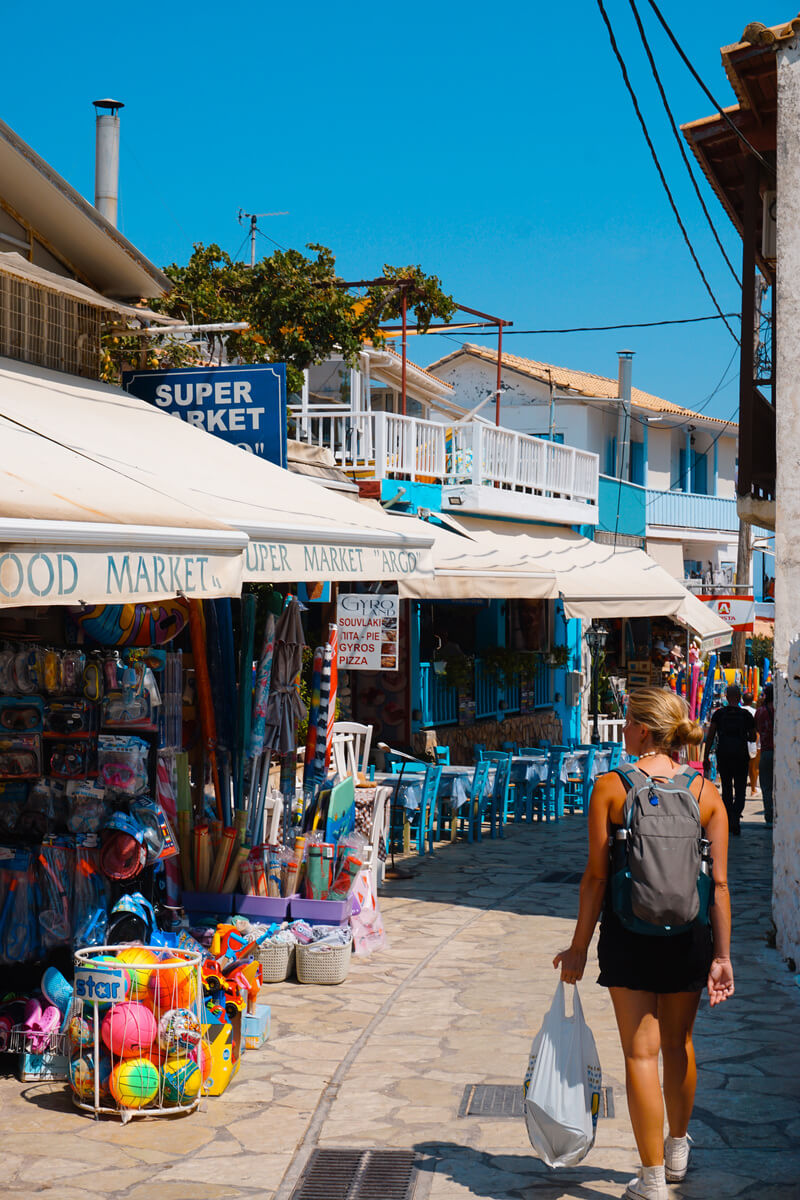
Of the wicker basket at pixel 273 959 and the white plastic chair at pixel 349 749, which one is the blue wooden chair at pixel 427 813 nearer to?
the white plastic chair at pixel 349 749

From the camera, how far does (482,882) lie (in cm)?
1130

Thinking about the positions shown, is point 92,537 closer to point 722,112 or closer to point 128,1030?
point 128,1030

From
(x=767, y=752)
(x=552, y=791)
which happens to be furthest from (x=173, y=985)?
(x=552, y=791)

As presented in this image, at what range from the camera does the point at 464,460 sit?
19.2 meters

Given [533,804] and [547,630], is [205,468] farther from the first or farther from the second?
[547,630]

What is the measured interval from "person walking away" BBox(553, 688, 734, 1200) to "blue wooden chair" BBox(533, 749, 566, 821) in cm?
1065

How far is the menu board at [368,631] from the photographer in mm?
9961

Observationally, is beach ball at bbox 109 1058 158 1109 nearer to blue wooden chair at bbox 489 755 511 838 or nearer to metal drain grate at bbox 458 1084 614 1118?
metal drain grate at bbox 458 1084 614 1118

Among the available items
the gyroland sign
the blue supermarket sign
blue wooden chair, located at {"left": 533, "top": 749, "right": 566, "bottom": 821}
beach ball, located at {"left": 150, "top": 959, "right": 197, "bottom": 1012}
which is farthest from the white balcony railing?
beach ball, located at {"left": 150, "top": 959, "right": 197, "bottom": 1012}

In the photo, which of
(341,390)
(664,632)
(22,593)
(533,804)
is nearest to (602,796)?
(22,593)

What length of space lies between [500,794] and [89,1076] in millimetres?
9130

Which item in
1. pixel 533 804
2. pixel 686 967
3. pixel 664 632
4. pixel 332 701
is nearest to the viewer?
pixel 686 967

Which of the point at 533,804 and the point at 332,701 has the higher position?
the point at 332,701

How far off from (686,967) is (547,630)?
17.0 metres
